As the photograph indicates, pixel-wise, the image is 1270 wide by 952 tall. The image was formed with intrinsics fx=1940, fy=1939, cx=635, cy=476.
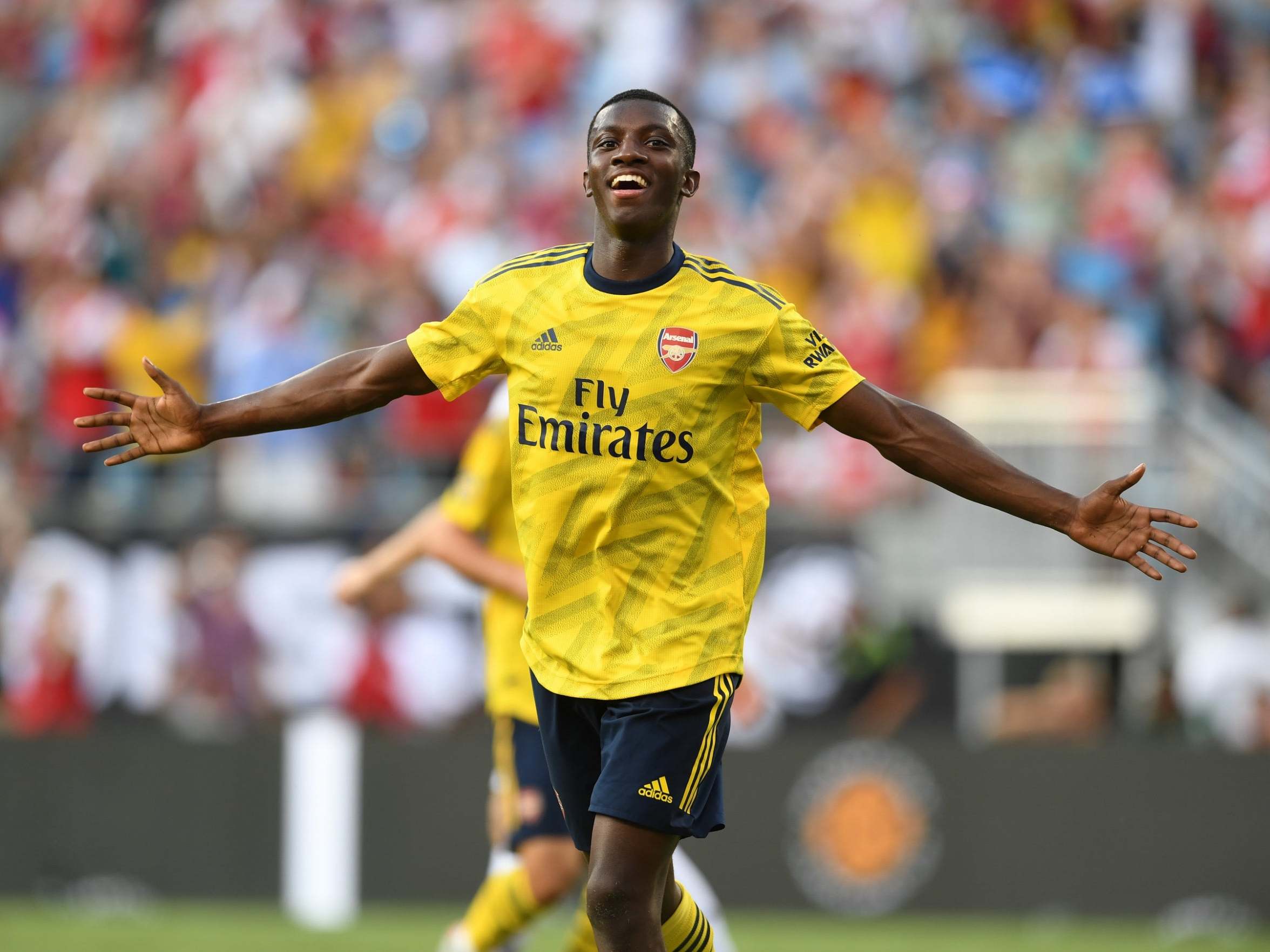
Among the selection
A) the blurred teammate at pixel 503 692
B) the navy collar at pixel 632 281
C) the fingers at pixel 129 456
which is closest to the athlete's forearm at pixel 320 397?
the fingers at pixel 129 456

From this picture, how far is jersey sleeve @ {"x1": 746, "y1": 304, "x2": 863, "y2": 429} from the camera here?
5168mm

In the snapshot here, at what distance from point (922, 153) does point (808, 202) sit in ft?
3.58

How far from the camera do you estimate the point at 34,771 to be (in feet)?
38.5

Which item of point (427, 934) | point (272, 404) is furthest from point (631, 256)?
point (427, 934)

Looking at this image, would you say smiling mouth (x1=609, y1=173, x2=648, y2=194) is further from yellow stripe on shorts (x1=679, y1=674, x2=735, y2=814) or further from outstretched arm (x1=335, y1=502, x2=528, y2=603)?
outstretched arm (x1=335, y1=502, x2=528, y2=603)

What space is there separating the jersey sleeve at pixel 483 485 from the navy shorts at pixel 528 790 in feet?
2.53

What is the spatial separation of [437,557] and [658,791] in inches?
93.7

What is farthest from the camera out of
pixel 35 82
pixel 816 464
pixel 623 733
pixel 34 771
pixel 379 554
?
pixel 35 82

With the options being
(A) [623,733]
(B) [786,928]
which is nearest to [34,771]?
(B) [786,928]

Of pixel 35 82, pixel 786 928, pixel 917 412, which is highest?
pixel 35 82

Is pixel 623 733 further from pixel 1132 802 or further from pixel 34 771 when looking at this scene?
pixel 34 771

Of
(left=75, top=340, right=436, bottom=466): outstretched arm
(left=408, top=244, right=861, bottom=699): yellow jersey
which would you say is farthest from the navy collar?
(left=75, top=340, right=436, bottom=466): outstretched arm

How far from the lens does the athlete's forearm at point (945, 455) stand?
5.17 metres

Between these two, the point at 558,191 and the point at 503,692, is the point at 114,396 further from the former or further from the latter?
the point at 558,191
